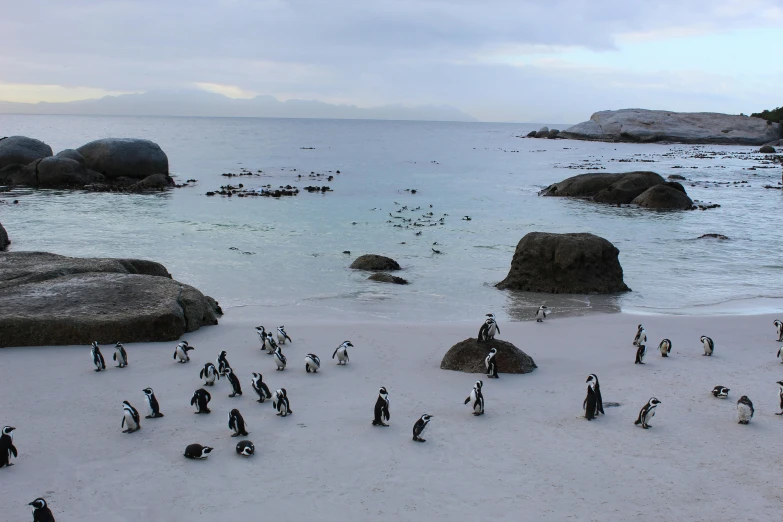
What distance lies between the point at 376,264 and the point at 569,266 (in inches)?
229

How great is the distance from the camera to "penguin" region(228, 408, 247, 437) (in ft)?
26.6

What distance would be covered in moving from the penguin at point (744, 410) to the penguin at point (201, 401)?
6.88 metres

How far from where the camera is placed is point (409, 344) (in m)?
12.4

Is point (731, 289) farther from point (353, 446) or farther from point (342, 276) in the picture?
point (353, 446)

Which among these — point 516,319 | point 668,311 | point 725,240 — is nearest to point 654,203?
point 725,240

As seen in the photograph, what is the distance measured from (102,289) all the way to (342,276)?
8243mm

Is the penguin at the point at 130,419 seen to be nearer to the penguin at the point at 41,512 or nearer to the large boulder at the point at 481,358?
the penguin at the point at 41,512

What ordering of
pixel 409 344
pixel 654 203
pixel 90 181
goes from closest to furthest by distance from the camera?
pixel 409 344 → pixel 654 203 → pixel 90 181

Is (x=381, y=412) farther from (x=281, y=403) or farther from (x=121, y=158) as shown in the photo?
(x=121, y=158)

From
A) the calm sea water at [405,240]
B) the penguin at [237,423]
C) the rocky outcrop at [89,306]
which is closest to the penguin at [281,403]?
the penguin at [237,423]

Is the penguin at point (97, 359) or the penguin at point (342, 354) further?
the penguin at point (342, 354)

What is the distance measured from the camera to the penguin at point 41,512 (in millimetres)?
6016

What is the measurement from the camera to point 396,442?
26.8 ft

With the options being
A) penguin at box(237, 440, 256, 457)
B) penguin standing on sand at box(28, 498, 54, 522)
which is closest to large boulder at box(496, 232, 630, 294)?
penguin at box(237, 440, 256, 457)
